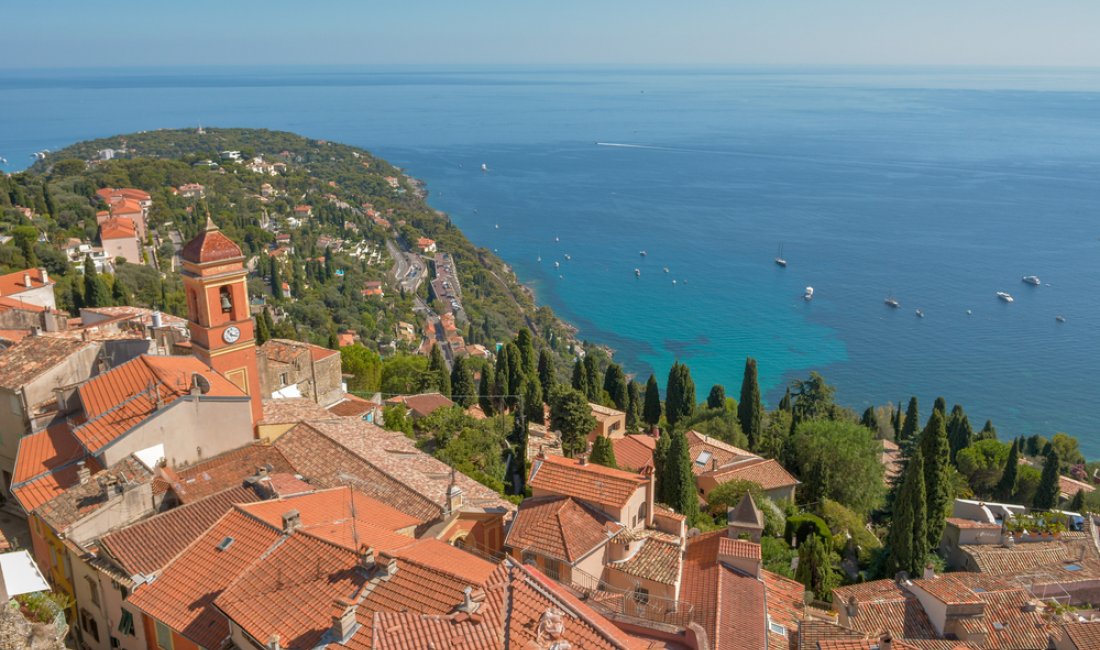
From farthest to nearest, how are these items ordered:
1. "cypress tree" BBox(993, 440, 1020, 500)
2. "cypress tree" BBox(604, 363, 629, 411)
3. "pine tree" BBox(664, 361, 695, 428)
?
"cypress tree" BBox(604, 363, 629, 411)
"pine tree" BBox(664, 361, 695, 428)
"cypress tree" BBox(993, 440, 1020, 500)

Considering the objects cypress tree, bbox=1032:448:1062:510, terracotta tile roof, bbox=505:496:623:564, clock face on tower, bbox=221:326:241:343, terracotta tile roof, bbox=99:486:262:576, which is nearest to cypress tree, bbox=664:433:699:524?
terracotta tile roof, bbox=505:496:623:564

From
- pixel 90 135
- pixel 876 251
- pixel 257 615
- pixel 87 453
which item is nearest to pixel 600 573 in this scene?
pixel 257 615

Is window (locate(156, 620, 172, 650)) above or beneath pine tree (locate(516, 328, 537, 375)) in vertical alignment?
above

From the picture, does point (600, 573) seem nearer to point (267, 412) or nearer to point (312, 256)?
point (267, 412)

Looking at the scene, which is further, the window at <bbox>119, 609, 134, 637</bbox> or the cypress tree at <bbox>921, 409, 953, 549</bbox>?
the cypress tree at <bbox>921, 409, 953, 549</bbox>

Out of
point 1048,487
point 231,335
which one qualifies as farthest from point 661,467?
point 1048,487

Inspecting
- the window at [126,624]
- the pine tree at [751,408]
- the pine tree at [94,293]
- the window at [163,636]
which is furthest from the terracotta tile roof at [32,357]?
the pine tree at [751,408]

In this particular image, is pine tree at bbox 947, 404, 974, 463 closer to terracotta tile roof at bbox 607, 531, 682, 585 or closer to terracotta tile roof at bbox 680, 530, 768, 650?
terracotta tile roof at bbox 680, 530, 768, 650
